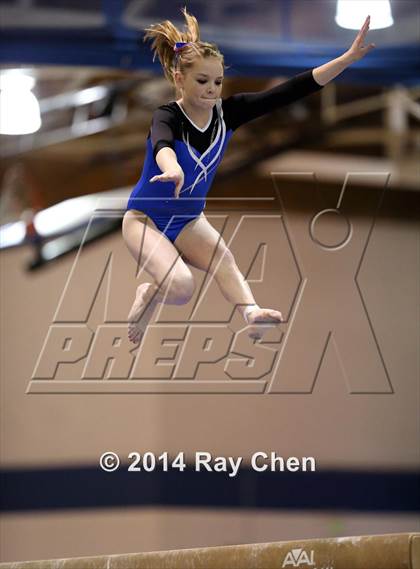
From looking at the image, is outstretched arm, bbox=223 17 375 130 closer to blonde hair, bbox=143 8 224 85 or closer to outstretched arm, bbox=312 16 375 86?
outstretched arm, bbox=312 16 375 86

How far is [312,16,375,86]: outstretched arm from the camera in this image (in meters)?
2.65

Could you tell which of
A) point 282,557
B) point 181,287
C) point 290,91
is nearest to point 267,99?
point 290,91

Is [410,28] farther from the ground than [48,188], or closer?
closer

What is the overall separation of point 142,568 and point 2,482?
2.13 m

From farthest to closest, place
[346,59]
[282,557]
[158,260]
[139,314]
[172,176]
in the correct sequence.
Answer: [282,557] < [139,314] < [158,260] < [346,59] < [172,176]

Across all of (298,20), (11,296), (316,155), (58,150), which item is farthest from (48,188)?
(298,20)

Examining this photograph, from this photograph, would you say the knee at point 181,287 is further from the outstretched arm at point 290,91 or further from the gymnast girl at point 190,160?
the outstretched arm at point 290,91

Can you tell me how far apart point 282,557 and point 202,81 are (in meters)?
1.70

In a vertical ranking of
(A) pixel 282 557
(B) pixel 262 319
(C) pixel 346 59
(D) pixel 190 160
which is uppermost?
(C) pixel 346 59

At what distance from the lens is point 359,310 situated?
4.04 m

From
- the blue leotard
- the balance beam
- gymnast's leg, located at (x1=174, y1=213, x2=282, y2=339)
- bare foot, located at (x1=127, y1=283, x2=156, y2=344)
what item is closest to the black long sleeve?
the blue leotard

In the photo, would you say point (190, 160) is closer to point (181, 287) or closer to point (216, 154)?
point (216, 154)

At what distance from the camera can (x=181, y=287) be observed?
2783 mm

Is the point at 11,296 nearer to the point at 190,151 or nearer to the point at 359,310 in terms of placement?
the point at 359,310
